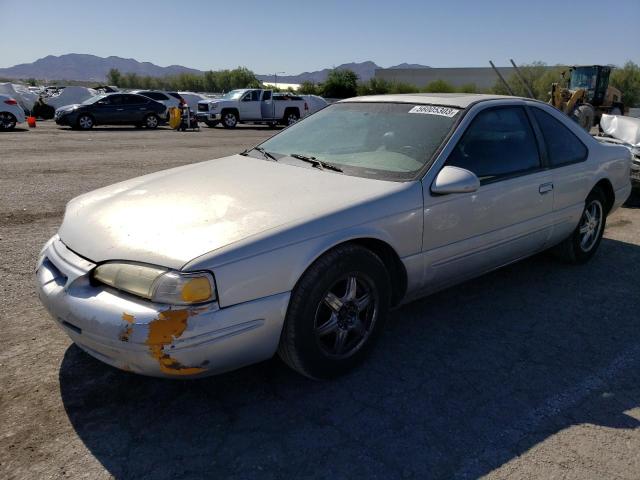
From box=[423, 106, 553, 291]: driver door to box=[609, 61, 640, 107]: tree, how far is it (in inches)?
1965

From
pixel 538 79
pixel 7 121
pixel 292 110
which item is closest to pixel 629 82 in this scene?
pixel 538 79

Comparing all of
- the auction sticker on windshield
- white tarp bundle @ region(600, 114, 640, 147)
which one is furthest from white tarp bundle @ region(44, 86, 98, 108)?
the auction sticker on windshield

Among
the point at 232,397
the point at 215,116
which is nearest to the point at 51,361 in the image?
the point at 232,397

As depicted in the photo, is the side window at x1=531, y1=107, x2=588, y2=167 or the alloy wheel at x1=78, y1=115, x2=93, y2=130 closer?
the side window at x1=531, y1=107, x2=588, y2=167

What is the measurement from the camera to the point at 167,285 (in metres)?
2.32

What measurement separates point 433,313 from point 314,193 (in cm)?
147

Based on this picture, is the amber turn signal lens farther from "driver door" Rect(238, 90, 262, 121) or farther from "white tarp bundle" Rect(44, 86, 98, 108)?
"white tarp bundle" Rect(44, 86, 98, 108)

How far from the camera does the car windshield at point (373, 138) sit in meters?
3.36

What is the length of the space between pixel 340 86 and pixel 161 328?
49249 millimetres

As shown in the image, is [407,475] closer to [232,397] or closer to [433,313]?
[232,397]

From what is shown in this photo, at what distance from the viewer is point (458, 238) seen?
3426mm

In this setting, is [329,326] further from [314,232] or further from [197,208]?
[197,208]

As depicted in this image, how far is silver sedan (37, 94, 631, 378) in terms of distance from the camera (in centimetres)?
237

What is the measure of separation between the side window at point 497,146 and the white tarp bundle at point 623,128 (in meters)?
4.95
